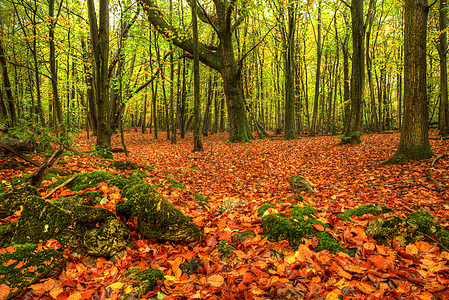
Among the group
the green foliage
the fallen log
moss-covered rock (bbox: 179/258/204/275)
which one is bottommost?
moss-covered rock (bbox: 179/258/204/275)

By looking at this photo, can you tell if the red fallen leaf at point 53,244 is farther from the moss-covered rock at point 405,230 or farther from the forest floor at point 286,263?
the moss-covered rock at point 405,230

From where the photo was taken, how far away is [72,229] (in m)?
2.62

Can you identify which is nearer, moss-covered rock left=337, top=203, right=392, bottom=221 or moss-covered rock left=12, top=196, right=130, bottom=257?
moss-covered rock left=12, top=196, right=130, bottom=257

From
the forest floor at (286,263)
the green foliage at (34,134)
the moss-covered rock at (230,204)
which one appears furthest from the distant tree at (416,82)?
the green foliage at (34,134)

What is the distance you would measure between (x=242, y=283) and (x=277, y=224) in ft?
3.46

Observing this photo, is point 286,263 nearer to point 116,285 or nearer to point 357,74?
point 116,285

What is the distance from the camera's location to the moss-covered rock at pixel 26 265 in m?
1.91

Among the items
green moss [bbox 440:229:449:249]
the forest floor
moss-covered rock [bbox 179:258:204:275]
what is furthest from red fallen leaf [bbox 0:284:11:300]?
green moss [bbox 440:229:449:249]

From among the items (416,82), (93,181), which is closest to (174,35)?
(93,181)

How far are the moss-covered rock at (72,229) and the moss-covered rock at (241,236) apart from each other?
1.40 m

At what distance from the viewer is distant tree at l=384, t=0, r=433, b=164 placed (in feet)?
18.3

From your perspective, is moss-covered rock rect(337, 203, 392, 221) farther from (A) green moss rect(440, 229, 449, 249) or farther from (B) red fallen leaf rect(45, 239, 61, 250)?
(B) red fallen leaf rect(45, 239, 61, 250)

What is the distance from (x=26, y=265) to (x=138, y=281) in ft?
3.56

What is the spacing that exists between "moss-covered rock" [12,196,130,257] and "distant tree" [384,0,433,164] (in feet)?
24.0
